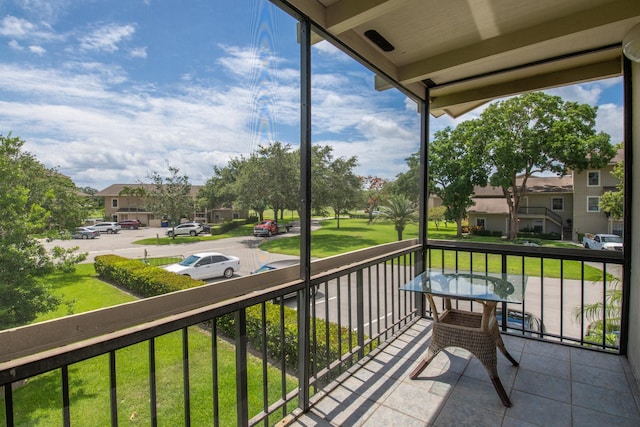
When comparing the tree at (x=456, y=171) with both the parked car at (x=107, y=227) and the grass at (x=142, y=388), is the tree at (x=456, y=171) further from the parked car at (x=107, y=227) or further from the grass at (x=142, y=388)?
the parked car at (x=107, y=227)

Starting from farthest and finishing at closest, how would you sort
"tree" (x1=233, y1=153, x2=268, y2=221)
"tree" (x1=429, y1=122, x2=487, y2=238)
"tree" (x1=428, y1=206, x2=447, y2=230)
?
"tree" (x1=429, y1=122, x2=487, y2=238) → "tree" (x1=428, y1=206, x2=447, y2=230) → "tree" (x1=233, y1=153, x2=268, y2=221)

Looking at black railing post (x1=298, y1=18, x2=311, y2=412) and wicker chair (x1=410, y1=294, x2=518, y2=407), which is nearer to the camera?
black railing post (x1=298, y1=18, x2=311, y2=412)

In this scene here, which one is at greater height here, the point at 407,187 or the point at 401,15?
the point at 401,15

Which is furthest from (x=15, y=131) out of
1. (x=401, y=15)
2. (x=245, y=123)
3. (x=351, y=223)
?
(x=401, y=15)

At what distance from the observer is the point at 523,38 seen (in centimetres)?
231

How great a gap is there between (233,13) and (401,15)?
126cm

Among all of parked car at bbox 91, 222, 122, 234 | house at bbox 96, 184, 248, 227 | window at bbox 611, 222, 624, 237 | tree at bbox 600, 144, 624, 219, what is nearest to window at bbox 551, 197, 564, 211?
tree at bbox 600, 144, 624, 219

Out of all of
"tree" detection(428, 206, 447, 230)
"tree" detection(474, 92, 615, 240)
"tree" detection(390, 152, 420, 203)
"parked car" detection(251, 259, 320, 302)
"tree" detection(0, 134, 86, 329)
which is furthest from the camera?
"tree" detection(428, 206, 447, 230)

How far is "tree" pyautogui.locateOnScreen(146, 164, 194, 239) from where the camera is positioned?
3.70ft

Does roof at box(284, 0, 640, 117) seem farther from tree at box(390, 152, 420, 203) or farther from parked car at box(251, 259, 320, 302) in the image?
parked car at box(251, 259, 320, 302)

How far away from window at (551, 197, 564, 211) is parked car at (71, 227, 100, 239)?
3744 mm

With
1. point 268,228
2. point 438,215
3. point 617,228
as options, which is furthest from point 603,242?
point 268,228

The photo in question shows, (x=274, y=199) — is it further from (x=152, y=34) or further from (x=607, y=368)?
(x=607, y=368)

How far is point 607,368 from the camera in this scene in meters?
2.38
